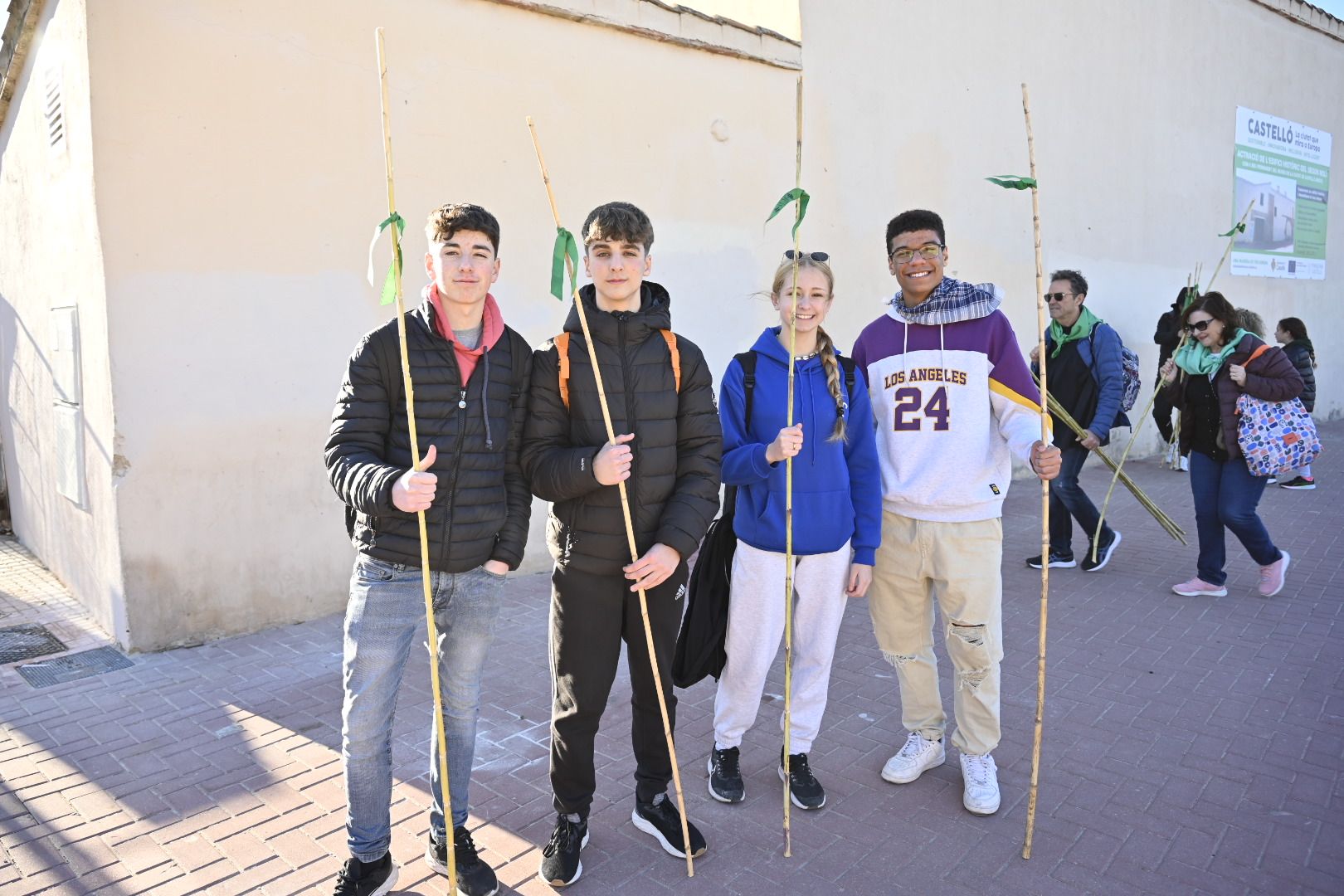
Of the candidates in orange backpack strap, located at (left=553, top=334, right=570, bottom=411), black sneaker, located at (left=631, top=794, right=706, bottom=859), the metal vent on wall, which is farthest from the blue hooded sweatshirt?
the metal vent on wall

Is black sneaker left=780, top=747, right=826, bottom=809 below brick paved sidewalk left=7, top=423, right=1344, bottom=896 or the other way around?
the other way around

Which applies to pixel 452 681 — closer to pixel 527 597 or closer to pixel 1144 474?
pixel 527 597

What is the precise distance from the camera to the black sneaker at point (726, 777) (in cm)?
348

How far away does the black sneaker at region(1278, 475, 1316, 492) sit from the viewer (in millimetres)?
9953

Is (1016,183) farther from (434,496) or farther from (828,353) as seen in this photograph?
(434,496)

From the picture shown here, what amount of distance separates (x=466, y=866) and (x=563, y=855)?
1.00 ft

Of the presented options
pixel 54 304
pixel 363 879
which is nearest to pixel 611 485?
pixel 363 879

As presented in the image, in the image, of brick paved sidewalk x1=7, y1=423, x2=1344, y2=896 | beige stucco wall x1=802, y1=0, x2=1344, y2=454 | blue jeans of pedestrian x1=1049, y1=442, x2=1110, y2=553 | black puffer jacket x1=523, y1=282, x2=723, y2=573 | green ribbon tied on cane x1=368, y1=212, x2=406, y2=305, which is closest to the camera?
green ribbon tied on cane x1=368, y1=212, x2=406, y2=305

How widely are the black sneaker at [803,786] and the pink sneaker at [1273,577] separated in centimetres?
422

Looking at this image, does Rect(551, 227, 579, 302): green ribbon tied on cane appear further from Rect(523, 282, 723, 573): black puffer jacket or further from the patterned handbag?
the patterned handbag

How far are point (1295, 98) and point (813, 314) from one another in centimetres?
1544

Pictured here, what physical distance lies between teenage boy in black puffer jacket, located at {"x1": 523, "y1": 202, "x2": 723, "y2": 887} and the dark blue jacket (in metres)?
4.15

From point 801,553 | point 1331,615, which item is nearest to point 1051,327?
point 1331,615

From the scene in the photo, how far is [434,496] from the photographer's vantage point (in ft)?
8.66
